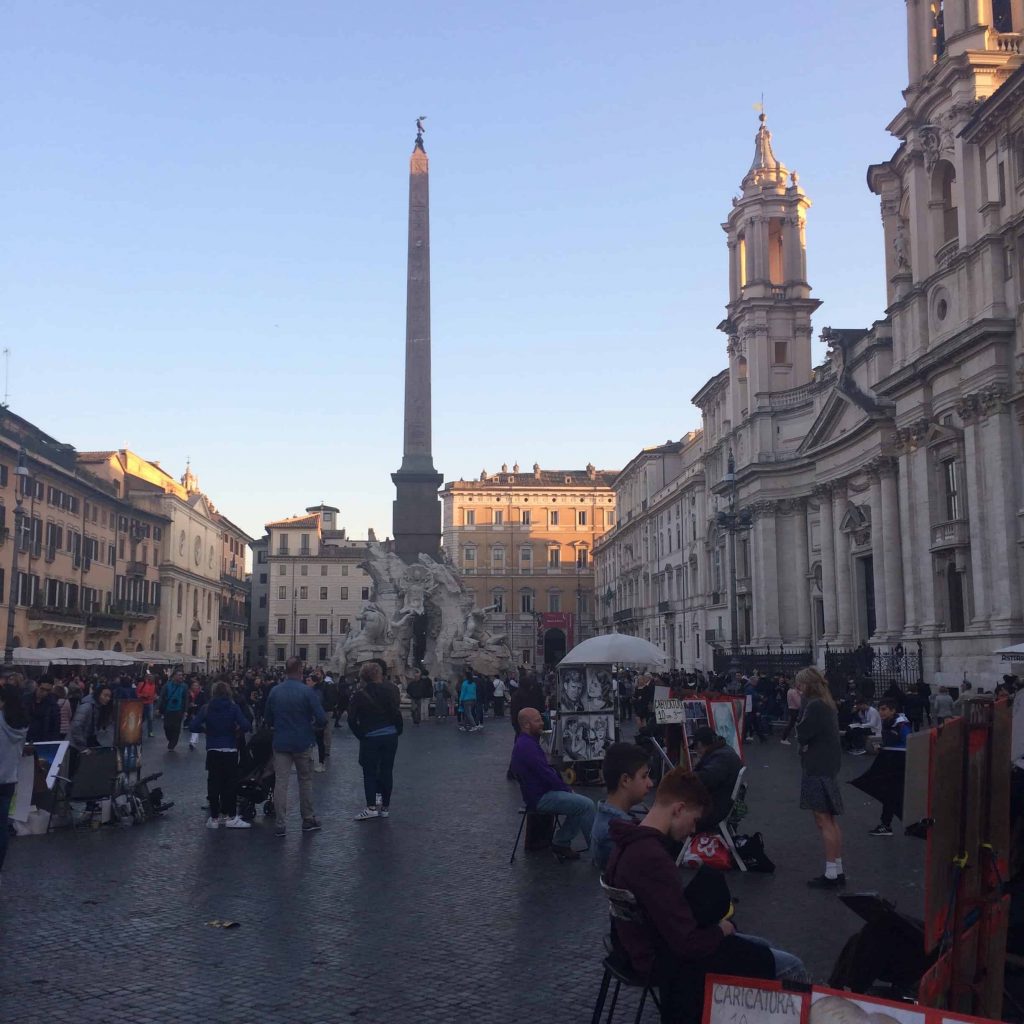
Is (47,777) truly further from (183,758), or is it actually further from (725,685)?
(725,685)

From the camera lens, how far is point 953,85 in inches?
1191

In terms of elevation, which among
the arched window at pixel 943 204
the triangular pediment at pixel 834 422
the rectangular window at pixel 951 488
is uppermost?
the arched window at pixel 943 204

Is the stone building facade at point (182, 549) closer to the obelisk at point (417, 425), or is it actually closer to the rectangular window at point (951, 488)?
the obelisk at point (417, 425)

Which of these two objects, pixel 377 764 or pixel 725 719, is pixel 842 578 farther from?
pixel 377 764

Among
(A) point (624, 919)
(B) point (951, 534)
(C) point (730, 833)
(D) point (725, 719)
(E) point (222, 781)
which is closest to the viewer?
(A) point (624, 919)

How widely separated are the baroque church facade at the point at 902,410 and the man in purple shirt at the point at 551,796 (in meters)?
20.9

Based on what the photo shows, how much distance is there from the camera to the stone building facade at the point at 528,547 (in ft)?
272

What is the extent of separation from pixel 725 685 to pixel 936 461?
8923 millimetres

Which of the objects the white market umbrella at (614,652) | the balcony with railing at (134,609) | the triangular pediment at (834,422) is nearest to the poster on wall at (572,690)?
the white market umbrella at (614,652)

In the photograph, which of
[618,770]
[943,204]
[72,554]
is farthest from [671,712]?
[72,554]

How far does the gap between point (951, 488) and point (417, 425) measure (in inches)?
627

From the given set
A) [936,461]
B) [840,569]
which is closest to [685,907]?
[936,461]

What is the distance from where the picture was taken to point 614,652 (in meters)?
15.3

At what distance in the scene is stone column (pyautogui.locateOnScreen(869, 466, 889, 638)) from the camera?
117 ft
